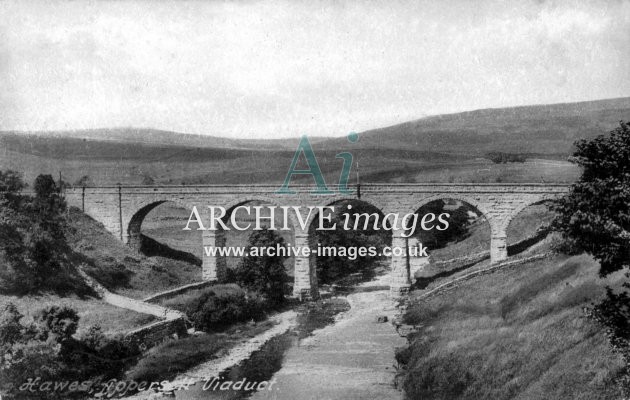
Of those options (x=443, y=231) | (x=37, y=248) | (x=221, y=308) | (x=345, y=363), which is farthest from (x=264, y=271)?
(x=443, y=231)

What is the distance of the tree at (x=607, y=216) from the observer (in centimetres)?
1337

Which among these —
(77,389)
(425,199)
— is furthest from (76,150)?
(77,389)

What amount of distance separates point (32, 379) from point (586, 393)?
19.6 meters

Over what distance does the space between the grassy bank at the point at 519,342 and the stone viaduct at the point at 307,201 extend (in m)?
6.70

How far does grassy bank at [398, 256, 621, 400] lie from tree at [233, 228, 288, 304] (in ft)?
35.6

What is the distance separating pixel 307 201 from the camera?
43594 mm

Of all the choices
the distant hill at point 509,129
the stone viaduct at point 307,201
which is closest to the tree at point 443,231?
the stone viaduct at point 307,201

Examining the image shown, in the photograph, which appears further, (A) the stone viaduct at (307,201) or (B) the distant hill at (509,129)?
(B) the distant hill at (509,129)

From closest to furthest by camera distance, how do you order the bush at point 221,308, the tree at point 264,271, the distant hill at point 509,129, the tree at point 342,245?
1. the bush at point 221,308
2. the tree at point 264,271
3. the tree at point 342,245
4. the distant hill at point 509,129

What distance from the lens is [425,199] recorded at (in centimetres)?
4112

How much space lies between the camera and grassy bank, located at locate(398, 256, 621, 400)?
16.0m

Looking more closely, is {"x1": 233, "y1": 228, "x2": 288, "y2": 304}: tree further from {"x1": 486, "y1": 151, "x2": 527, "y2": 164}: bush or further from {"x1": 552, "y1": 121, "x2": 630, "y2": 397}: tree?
{"x1": 486, "y1": 151, "x2": 527, "y2": 164}: bush

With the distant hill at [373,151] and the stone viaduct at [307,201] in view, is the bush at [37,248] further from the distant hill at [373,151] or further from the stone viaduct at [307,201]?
the distant hill at [373,151]

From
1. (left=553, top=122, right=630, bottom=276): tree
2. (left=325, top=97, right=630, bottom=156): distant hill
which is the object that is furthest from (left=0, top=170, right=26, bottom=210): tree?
(left=325, top=97, right=630, bottom=156): distant hill
